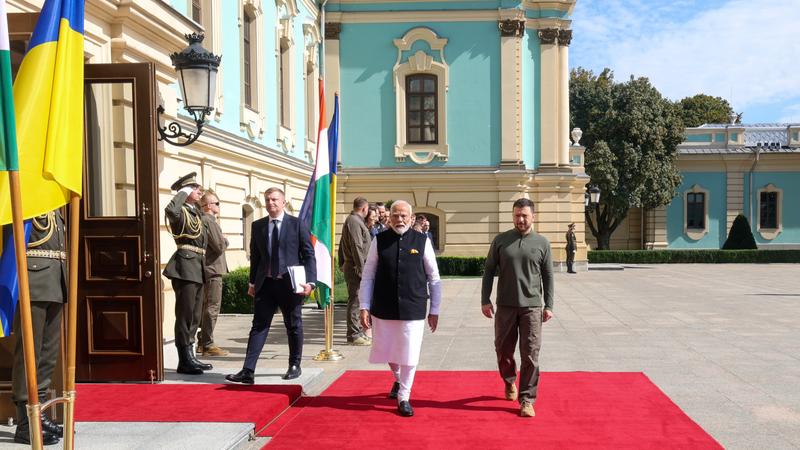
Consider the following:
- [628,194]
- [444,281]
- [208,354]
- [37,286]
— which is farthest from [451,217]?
[37,286]

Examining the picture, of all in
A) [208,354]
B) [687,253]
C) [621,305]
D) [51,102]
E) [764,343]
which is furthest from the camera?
[687,253]

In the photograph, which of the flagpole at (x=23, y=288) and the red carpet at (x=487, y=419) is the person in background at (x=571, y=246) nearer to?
the red carpet at (x=487, y=419)

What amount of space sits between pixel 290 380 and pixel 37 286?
2.98m

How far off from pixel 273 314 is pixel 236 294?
7.29 m

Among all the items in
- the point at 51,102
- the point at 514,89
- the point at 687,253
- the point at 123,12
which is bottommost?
the point at 687,253

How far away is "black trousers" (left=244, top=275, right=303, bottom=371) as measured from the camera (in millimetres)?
7621

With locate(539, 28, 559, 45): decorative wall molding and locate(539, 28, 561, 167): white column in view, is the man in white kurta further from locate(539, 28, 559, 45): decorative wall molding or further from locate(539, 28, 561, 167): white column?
locate(539, 28, 559, 45): decorative wall molding

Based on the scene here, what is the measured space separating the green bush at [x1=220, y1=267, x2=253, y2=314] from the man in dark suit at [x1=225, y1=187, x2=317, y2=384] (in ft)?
22.8

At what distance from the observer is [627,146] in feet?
137

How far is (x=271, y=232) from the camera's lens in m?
7.84

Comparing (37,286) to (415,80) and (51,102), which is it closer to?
(51,102)

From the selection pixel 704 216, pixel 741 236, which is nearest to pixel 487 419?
pixel 741 236

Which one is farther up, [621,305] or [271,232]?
[271,232]

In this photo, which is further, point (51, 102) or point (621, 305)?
point (621, 305)
